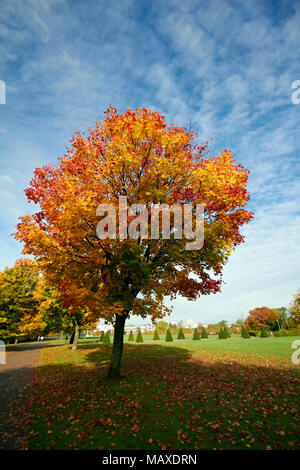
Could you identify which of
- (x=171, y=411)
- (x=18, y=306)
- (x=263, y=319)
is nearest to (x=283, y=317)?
(x=263, y=319)

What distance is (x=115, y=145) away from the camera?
29.1 feet

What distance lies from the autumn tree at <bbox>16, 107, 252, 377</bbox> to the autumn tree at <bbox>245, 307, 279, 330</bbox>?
227 feet

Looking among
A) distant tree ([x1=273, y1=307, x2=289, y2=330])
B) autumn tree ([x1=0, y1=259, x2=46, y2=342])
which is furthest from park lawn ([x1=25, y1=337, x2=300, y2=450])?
distant tree ([x1=273, y1=307, x2=289, y2=330])

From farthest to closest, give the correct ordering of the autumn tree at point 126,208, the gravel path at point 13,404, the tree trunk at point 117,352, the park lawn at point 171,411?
the tree trunk at point 117,352 → the autumn tree at point 126,208 → the gravel path at point 13,404 → the park lawn at point 171,411

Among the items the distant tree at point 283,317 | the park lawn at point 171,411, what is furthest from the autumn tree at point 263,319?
the park lawn at point 171,411

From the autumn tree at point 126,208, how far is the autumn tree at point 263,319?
69.3 m

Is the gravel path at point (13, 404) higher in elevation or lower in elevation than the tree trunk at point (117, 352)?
lower

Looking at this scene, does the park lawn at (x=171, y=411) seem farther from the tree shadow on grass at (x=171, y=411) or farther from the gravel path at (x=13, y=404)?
the gravel path at (x=13, y=404)

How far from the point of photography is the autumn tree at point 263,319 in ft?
222

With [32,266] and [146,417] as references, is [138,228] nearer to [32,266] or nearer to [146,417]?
[32,266]
